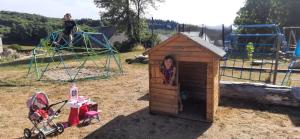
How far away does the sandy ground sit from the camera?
6.18 metres

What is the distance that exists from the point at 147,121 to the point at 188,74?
2.13 meters

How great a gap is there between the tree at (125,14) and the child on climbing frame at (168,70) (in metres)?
23.5

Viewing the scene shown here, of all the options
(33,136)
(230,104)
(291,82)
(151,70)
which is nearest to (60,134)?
(33,136)

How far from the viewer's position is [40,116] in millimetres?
5805

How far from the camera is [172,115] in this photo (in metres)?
7.16

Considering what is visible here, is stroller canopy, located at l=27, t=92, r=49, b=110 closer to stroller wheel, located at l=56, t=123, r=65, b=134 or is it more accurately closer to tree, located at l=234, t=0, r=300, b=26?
stroller wheel, located at l=56, t=123, r=65, b=134

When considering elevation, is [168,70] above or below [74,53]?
above

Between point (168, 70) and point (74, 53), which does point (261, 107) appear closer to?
point (168, 70)

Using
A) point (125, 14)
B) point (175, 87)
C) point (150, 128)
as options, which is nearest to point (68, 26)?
point (175, 87)

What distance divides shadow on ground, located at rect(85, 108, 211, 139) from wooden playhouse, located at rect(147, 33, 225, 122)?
1.03 ft

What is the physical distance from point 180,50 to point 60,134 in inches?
124

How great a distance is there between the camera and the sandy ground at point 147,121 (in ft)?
20.3

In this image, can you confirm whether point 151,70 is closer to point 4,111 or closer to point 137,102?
point 137,102

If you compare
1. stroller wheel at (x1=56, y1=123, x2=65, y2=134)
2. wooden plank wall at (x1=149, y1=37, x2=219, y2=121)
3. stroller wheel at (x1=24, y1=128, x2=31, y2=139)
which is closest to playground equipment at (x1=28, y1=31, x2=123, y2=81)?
wooden plank wall at (x1=149, y1=37, x2=219, y2=121)
